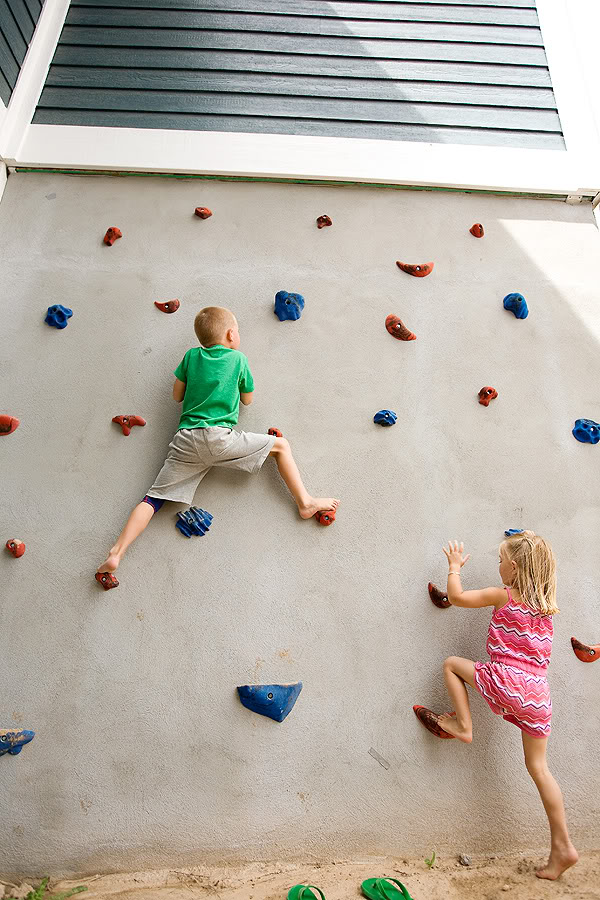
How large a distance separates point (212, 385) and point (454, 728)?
1.32 metres

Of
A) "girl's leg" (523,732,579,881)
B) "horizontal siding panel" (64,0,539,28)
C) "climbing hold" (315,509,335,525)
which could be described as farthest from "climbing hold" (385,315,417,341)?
"horizontal siding panel" (64,0,539,28)

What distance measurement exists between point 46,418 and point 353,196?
1.64 metres

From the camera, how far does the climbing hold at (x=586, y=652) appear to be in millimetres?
2168

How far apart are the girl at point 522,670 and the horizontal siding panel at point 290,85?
2.26 metres

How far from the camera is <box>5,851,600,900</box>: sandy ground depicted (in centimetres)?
181

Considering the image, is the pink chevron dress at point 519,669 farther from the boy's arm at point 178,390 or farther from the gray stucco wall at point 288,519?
the boy's arm at point 178,390

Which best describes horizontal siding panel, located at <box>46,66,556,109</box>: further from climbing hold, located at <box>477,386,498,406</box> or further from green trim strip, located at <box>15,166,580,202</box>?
climbing hold, located at <box>477,386,498,406</box>

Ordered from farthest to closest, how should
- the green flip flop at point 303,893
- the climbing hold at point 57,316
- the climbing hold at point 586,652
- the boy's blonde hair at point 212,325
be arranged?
the climbing hold at point 57,316, the boy's blonde hair at point 212,325, the climbing hold at point 586,652, the green flip flop at point 303,893

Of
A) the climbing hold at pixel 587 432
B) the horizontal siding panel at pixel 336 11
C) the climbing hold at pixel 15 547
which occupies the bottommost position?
the climbing hold at pixel 15 547

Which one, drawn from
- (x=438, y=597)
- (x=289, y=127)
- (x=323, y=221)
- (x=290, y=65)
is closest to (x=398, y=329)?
(x=323, y=221)

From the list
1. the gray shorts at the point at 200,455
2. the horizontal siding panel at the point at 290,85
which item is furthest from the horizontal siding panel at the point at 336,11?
the gray shorts at the point at 200,455

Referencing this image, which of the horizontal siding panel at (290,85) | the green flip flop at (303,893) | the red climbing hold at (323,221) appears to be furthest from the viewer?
the horizontal siding panel at (290,85)

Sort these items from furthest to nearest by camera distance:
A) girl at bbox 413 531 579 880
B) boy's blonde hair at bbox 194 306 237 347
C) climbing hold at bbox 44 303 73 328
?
climbing hold at bbox 44 303 73 328, boy's blonde hair at bbox 194 306 237 347, girl at bbox 413 531 579 880

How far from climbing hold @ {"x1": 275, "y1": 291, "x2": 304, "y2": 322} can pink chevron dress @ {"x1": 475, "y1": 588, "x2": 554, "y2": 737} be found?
134cm
